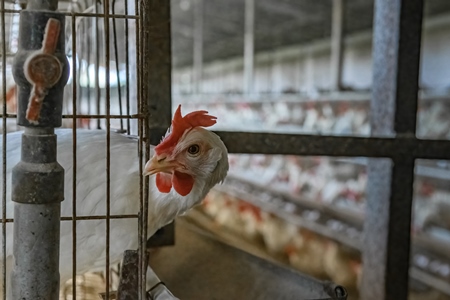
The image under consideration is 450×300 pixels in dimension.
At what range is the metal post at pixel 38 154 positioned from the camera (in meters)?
0.54

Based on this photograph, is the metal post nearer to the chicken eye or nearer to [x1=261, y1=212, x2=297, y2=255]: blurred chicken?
the chicken eye

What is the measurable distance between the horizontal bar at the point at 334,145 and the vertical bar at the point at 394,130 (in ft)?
0.11

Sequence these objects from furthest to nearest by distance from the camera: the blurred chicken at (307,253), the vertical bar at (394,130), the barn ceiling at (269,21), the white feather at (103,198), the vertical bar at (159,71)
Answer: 1. the barn ceiling at (269,21)
2. the blurred chicken at (307,253)
3. the vertical bar at (394,130)
4. the vertical bar at (159,71)
5. the white feather at (103,198)

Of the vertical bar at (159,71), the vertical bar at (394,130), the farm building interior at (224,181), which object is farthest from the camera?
the vertical bar at (394,130)

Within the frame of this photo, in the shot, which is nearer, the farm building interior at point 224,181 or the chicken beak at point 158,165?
the farm building interior at point 224,181

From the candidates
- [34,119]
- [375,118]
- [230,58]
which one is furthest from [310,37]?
[34,119]

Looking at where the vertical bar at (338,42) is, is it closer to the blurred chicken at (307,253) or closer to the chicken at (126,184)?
the blurred chicken at (307,253)

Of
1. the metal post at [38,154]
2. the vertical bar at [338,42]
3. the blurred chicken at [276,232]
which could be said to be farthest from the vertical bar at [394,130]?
the vertical bar at [338,42]

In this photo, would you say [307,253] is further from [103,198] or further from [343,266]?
[103,198]

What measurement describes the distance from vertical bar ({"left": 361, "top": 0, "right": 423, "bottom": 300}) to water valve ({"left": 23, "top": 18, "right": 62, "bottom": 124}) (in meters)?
0.95

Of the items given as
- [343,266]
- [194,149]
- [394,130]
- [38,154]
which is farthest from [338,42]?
[38,154]

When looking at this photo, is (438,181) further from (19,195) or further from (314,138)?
(19,195)

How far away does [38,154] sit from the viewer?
0.57 meters

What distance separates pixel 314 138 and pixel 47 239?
74cm
